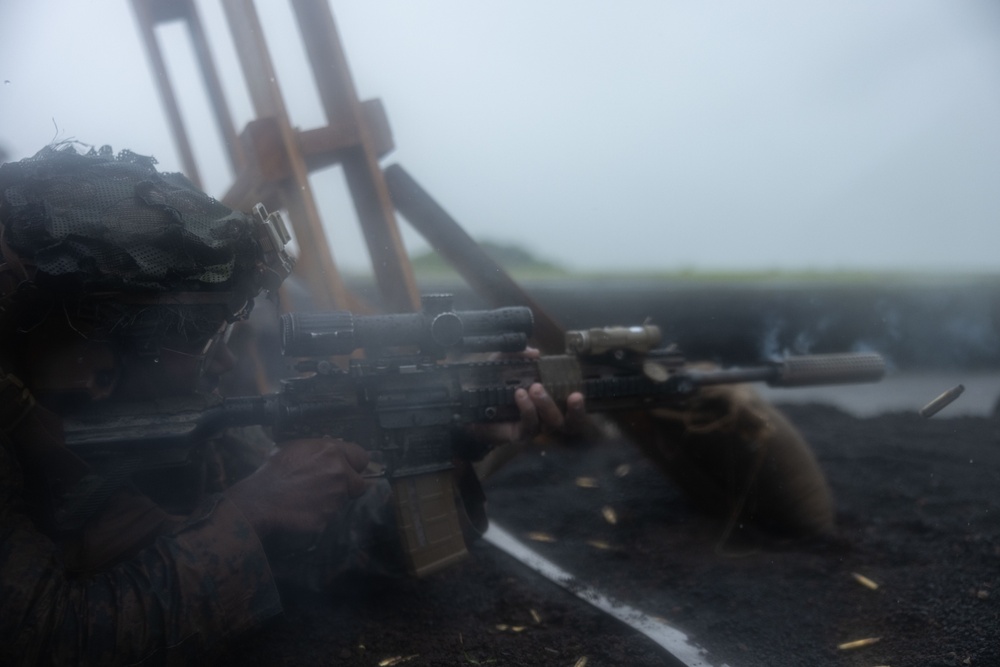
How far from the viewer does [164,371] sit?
A: 216cm

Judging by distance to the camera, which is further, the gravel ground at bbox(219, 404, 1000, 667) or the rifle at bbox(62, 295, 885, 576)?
the gravel ground at bbox(219, 404, 1000, 667)

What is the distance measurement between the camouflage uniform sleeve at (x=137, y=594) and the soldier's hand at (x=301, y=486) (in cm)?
10

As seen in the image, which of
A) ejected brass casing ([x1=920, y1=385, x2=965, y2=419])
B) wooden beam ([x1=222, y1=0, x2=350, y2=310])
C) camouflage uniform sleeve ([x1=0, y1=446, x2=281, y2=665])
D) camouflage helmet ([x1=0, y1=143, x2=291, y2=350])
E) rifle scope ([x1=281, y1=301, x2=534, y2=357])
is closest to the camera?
camouflage uniform sleeve ([x1=0, y1=446, x2=281, y2=665])

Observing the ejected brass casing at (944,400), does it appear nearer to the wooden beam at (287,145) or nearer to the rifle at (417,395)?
the rifle at (417,395)

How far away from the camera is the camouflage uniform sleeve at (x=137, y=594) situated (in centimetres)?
173

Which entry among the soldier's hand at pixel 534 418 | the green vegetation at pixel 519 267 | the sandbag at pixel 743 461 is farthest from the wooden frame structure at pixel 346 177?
the green vegetation at pixel 519 267

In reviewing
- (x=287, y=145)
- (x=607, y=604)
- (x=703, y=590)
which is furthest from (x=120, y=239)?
(x=703, y=590)

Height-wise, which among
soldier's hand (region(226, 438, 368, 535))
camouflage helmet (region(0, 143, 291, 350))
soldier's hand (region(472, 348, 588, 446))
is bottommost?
soldier's hand (region(472, 348, 588, 446))

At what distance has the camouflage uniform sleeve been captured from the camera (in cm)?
173

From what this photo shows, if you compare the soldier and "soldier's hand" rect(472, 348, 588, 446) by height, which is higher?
the soldier

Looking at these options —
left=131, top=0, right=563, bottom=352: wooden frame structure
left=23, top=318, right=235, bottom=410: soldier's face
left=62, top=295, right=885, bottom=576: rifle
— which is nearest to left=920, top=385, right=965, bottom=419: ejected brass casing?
left=62, top=295, right=885, bottom=576: rifle

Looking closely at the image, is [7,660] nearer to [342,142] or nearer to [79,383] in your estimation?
[79,383]

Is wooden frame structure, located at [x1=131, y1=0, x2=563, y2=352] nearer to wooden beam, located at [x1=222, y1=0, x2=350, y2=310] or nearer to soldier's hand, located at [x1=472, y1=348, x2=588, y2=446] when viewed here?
wooden beam, located at [x1=222, y1=0, x2=350, y2=310]

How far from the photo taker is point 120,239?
1956 mm
